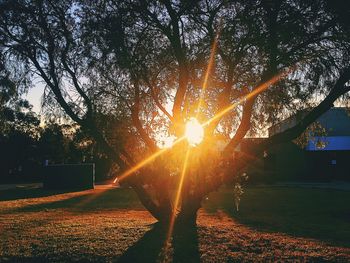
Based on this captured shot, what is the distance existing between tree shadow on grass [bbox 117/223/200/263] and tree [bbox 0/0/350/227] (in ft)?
4.45

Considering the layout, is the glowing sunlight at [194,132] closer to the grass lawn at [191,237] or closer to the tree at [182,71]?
the tree at [182,71]

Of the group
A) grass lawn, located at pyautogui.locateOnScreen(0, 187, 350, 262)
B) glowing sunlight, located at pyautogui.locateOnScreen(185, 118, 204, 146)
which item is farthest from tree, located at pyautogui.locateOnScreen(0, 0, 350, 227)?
grass lawn, located at pyautogui.locateOnScreen(0, 187, 350, 262)

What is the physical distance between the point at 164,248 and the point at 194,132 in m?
3.65

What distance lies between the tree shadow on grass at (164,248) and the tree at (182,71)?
1.36 m

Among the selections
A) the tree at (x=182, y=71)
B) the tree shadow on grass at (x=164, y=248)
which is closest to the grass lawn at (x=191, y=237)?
the tree shadow on grass at (x=164, y=248)

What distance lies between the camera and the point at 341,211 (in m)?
17.1

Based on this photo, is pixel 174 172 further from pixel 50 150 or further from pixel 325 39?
pixel 50 150

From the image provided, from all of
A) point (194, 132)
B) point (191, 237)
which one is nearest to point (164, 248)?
point (191, 237)

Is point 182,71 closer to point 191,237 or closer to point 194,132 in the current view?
point 194,132

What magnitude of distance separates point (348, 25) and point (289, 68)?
214 cm

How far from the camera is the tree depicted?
916cm

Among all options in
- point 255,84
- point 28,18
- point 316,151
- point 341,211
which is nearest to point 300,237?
point 255,84

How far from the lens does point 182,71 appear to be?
10.4 metres

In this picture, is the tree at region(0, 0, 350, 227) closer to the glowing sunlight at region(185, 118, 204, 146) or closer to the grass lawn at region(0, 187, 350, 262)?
the glowing sunlight at region(185, 118, 204, 146)
